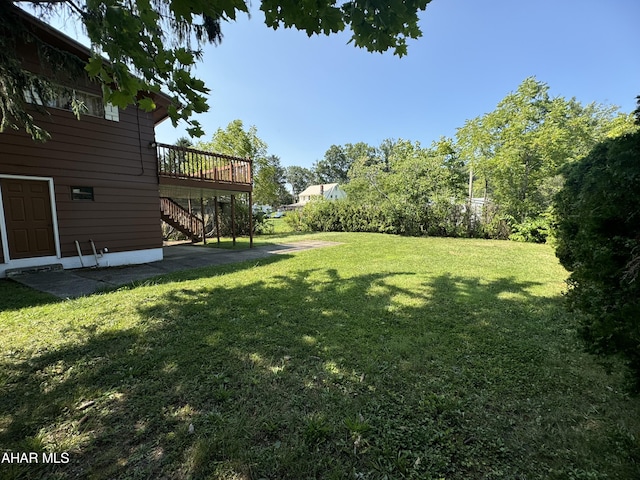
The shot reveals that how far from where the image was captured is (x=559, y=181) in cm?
1595

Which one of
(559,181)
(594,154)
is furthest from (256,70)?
(559,181)

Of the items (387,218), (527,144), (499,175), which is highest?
(527,144)

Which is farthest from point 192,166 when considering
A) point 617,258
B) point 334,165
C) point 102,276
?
point 334,165

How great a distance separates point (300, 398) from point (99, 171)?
25.1 ft

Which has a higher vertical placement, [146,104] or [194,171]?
[194,171]

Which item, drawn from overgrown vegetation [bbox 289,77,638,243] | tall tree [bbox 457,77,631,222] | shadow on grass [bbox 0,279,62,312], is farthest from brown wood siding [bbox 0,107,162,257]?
tall tree [bbox 457,77,631,222]

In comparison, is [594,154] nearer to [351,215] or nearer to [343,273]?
[343,273]

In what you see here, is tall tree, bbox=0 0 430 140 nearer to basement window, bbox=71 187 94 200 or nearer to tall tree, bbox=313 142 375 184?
basement window, bbox=71 187 94 200

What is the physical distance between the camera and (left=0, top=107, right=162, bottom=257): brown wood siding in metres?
5.85

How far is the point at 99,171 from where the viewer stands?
671 cm

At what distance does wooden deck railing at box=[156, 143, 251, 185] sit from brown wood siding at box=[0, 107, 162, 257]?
32cm

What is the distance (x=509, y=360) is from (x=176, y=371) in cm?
301

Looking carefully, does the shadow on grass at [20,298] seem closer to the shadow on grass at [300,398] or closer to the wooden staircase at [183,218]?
the shadow on grass at [300,398]

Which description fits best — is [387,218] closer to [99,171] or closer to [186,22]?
[99,171]
